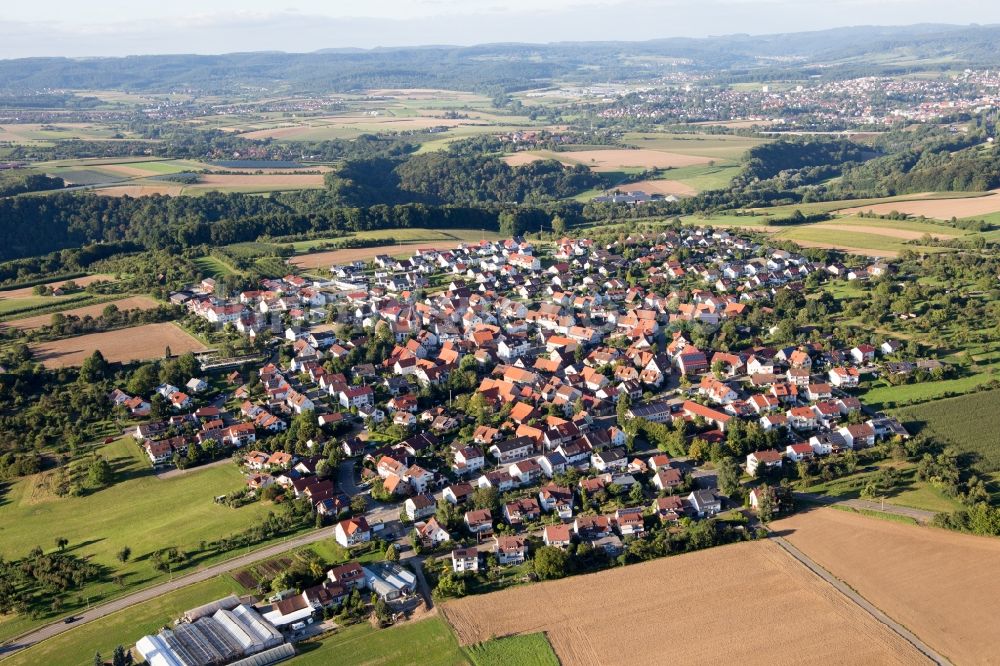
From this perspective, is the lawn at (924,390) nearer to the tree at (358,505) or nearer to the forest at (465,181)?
the tree at (358,505)

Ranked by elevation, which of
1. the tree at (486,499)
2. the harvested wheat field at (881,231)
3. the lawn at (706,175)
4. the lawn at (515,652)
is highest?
the lawn at (706,175)

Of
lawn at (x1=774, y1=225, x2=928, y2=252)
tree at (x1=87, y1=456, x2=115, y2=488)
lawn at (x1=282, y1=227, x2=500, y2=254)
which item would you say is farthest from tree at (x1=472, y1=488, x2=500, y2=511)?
lawn at (x1=774, y1=225, x2=928, y2=252)

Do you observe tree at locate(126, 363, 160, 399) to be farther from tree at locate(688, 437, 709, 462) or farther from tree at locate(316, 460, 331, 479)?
tree at locate(688, 437, 709, 462)

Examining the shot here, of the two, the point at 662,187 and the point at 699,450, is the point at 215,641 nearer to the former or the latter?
the point at 699,450

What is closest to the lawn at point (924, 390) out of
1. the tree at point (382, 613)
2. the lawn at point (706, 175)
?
the tree at point (382, 613)

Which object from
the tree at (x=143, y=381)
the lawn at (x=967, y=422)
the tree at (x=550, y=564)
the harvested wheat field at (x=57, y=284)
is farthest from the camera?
the harvested wheat field at (x=57, y=284)

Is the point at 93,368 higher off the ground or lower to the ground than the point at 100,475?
higher

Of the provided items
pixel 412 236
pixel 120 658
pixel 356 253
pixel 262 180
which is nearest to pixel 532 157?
pixel 262 180
